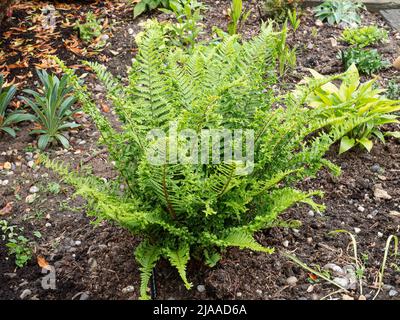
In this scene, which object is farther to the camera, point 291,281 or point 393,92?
point 393,92

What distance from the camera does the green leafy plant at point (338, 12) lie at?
15.7ft

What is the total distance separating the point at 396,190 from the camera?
3.20 meters

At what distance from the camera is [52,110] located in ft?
11.4

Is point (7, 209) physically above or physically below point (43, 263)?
above

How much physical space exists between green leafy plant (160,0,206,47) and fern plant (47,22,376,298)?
5.51 feet

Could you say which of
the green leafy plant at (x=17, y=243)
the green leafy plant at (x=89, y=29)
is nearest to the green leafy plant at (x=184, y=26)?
the green leafy plant at (x=89, y=29)

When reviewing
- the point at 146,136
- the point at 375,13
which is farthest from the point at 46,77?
the point at 375,13

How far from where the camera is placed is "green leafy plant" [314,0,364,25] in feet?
15.7

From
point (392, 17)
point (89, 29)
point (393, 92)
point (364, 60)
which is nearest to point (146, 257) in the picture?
point (393, 92)

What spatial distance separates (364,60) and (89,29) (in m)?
2.45

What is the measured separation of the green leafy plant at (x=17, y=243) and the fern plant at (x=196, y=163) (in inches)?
26.2

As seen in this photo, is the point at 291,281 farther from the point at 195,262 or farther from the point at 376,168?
the point at 376,168

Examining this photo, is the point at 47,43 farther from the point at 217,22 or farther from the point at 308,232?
the point at 308,232
